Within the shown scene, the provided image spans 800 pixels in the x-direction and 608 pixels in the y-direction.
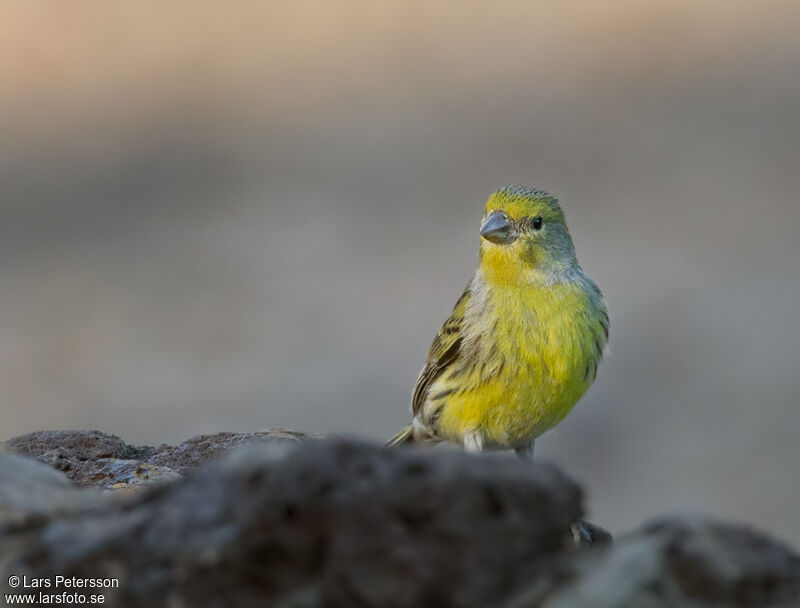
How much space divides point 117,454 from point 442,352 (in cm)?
196

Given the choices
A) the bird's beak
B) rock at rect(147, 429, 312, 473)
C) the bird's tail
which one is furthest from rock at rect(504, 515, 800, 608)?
the bird's tail

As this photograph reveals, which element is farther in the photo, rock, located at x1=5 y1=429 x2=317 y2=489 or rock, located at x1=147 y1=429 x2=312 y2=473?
rock, located at x1=147 y1=429 x2=312 y2=473

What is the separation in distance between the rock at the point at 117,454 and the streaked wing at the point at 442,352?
1197mm

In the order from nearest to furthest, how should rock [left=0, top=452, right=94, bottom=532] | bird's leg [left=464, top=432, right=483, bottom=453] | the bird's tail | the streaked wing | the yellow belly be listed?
rock [left=0, top=452, right=94, bottom=532], the yellow belly, bird's leg [left=464, top=432, right=483, bottom=453], the streaked wing, the bird's tail

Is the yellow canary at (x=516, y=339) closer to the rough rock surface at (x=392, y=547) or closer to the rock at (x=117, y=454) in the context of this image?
the rock at (x=117, y=454)

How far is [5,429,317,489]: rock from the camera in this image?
13.2 feet

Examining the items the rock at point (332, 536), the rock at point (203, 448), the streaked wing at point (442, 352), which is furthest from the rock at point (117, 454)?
the rock at point (332, 536)

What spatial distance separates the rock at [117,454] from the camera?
402 cm

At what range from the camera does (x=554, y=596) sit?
226cm

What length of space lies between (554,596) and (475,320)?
11.6 ft

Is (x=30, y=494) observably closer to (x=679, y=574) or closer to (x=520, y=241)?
(x=679, y=574)

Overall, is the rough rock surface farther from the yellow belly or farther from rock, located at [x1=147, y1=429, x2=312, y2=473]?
the yellow belly

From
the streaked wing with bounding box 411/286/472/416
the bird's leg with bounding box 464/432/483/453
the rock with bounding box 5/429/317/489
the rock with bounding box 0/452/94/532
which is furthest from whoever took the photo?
the streaked wing with bounding box 411/286/472/416

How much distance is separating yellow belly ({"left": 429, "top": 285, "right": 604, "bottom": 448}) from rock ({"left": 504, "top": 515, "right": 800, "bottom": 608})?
302cm
